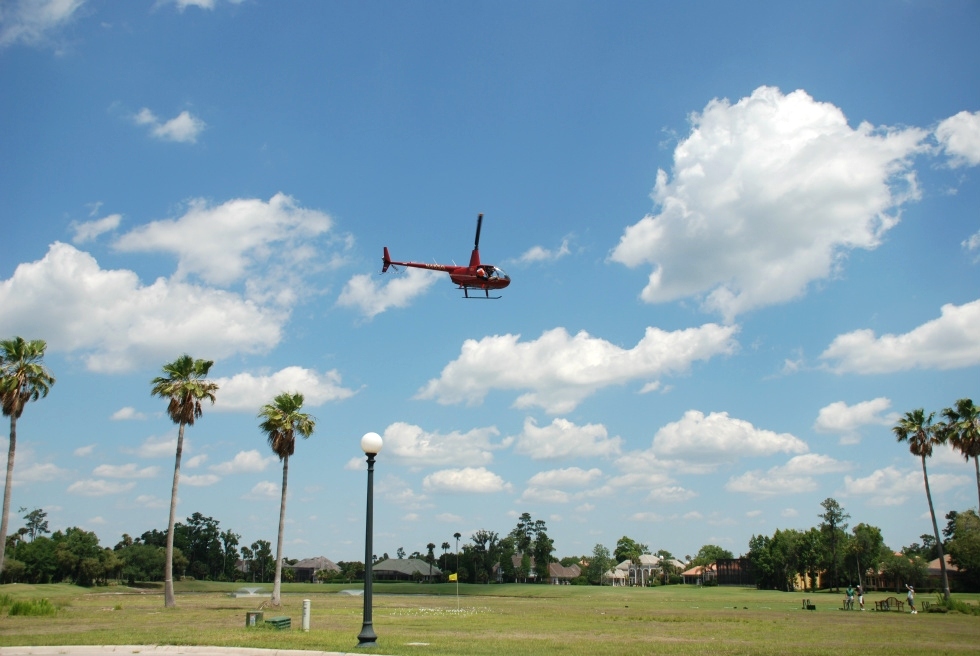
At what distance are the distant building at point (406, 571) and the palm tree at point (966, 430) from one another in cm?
11968

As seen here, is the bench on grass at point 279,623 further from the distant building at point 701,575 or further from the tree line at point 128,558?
the distant building at point 701,575

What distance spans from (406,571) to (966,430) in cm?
12680

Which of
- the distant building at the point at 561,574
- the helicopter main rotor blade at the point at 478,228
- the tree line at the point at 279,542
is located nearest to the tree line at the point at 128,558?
the tree line at the point at 279,542

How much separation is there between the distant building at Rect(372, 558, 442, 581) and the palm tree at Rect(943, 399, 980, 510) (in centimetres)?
11968

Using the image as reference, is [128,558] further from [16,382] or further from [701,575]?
[701,575]

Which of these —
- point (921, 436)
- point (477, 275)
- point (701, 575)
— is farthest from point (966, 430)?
point (701, 575)

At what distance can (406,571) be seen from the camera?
165 meters

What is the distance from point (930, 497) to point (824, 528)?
59965 millimetres

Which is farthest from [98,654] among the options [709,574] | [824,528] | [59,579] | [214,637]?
[709,574]

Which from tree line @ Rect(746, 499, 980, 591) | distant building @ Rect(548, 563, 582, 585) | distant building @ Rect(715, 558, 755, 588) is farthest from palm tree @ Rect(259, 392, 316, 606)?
distant building @ Rect(548, 563, 582, 585)

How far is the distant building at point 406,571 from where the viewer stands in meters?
163

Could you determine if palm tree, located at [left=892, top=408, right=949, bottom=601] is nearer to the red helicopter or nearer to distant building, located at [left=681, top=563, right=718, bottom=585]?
the red helicopter

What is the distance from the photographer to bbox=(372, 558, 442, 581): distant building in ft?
536

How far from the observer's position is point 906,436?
214 feet
